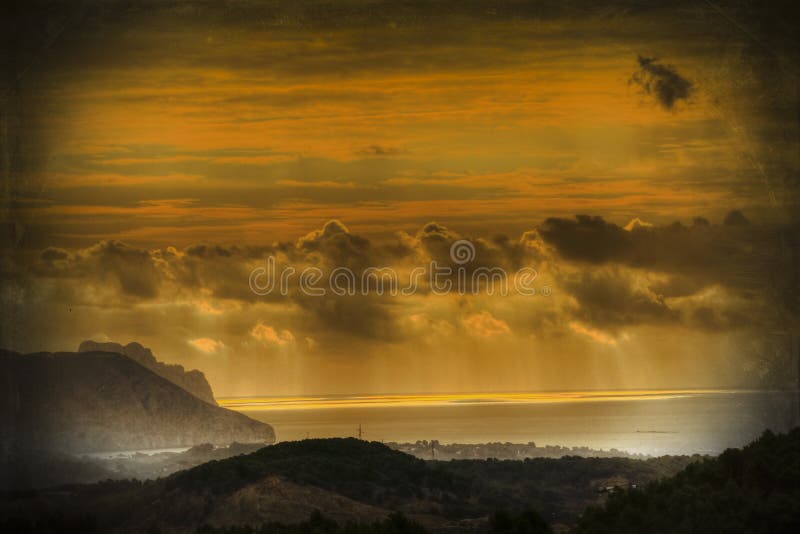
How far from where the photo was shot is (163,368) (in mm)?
59031

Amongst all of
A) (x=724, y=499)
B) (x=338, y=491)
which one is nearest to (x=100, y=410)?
(x=338, y=491)

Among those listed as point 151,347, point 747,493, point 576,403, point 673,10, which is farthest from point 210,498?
point 673,10

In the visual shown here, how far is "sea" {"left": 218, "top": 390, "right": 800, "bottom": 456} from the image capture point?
6053 centimetres

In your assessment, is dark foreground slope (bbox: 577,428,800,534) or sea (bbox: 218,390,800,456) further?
sea (bbox: 218,390,800,456)

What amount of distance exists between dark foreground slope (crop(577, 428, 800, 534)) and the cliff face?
18.0 m

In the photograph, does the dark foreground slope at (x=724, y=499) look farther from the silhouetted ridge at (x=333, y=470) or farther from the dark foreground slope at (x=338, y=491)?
the silhouetted ridge at (x=333, y=470)

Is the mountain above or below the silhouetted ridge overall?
above

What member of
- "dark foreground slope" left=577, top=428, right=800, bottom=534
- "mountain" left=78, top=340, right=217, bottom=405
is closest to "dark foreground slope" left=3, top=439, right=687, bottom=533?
"mountain" left=78, top=340, right=217, bottom=405

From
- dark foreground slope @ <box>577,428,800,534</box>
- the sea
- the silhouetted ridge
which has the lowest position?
dark foreground slope @ <box>577,428,800,534</box>

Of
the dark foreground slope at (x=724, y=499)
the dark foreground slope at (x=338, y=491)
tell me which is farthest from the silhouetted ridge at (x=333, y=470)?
the dark foreground slope at (x=724, y=499)

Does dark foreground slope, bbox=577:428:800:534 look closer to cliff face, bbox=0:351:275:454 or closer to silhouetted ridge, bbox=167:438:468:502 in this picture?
silhouetted ridge, bbox=167:438:468:502

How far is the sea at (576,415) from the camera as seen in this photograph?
2383 inches

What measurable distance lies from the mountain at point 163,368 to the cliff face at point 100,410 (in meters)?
0.23

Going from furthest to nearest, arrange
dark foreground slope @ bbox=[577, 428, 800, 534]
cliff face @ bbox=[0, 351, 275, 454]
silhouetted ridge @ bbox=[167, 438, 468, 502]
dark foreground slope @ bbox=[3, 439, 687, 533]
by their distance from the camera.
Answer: cliff face @ bbox=[0, 351, 275, 454] → silhouetted ridge @ bbox=[167, 438, 468, 502] → dark foreground slope @ bbox=[3, 439, 687, 533] → dark foreground slope @ bbox=[577, 428, 800, 534]
